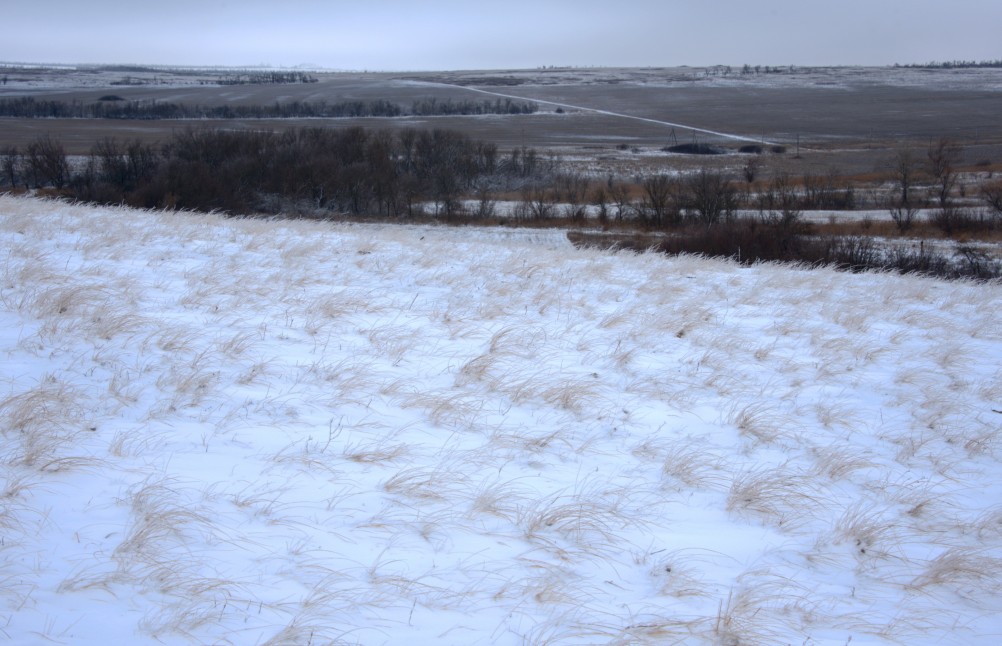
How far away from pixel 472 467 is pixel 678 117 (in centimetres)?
10871

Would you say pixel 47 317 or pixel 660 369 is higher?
pixel 47 317

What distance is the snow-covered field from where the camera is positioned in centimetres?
346

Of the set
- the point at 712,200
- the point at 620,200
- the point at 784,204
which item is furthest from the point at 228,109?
the point at 784,204

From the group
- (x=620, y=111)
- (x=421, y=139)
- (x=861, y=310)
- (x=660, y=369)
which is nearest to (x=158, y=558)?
(x=660, y=369)

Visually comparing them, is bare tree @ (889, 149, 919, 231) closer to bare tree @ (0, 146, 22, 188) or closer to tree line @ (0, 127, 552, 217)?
tree line @ (0, 127, 552, 217)

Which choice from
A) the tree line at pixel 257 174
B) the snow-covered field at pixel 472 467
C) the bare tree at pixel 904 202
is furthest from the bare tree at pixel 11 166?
the bare tree at pixel 904 202

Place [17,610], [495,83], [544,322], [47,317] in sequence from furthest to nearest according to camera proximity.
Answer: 1. [495,83]
2. [544,322]
3. [47,317]
4. [17,610]

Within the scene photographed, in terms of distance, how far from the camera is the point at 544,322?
25.3 ft

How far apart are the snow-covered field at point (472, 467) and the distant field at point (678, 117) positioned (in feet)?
186

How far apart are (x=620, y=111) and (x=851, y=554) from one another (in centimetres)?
11881

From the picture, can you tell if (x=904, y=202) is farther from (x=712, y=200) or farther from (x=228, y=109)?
(x=228, y=109)

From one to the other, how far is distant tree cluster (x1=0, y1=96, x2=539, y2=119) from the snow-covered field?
103485 mm

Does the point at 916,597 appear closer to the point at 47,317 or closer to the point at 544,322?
the point at 544,322

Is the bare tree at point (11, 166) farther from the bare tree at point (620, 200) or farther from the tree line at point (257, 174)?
the bare tree at point (620, 200)
